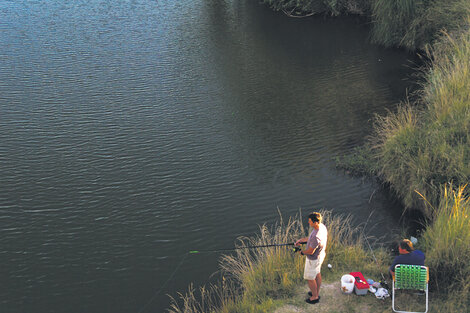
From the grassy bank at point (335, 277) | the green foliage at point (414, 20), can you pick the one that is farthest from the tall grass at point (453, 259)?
the green foliage at point (414, 20)

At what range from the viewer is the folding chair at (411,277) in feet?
29.2

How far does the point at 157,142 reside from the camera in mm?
17984

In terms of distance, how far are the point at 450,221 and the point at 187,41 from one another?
20.6m

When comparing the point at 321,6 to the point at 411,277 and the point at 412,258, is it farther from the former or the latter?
the point at 411,277

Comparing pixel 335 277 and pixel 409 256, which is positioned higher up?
pixel 409 256

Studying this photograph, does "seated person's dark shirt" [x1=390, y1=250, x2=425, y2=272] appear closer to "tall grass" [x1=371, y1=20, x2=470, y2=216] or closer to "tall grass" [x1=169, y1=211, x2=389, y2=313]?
"tall grass" [x1=169, y1=211, x2=389, y2=313]

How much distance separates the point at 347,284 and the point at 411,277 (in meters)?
1.27

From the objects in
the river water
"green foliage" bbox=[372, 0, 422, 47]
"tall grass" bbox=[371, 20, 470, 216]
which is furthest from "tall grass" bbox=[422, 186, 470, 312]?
"green foliage" bbox=[372, 0, 422, 47]

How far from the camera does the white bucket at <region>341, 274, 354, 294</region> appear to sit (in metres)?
9.80

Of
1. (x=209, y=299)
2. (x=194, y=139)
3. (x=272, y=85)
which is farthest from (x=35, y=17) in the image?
(x=209, y=299)

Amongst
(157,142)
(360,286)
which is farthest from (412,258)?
(157,142)

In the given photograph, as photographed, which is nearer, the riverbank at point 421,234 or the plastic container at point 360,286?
the plastic container at point 360,286

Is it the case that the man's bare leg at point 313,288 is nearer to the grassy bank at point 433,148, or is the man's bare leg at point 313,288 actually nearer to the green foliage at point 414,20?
the grassy bank at point 433,148

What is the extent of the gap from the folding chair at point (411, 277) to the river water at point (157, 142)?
4497 millimetres
